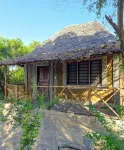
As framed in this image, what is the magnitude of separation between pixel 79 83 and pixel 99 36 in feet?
10.2

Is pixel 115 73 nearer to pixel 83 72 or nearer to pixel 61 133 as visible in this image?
pixel 83 72

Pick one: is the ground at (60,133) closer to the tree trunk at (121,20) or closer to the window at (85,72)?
the window at (85,72)

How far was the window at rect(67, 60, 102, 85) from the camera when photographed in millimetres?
12781

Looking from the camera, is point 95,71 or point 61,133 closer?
point 61,133

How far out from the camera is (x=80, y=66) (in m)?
13.5

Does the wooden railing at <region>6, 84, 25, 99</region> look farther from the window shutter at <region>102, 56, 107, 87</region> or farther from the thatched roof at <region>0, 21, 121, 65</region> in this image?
the window shutter at <region>102, 56, 107, 87</region>

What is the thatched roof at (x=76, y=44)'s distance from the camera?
11.5 meters

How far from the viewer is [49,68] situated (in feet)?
49.1

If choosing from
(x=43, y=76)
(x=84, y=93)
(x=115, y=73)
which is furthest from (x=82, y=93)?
(x=43, y=76)

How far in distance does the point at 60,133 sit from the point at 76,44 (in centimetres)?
716

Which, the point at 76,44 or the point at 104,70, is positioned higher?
the point at 76,44

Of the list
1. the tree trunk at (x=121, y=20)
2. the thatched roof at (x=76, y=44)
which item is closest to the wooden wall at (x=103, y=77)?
the thatched roof at (x=76, y=44)

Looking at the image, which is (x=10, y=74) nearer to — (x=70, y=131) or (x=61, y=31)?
(x=61, y=31)

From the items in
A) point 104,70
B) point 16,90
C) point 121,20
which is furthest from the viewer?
point 16,90
